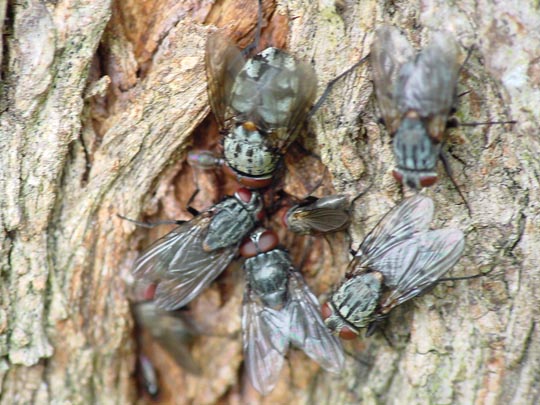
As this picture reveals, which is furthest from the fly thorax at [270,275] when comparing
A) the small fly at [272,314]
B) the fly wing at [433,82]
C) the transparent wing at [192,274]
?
the fly wing at [433,82]

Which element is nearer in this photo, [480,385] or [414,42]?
[414,42]

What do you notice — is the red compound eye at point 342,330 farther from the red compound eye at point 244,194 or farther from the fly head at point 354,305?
the red compound eye at point 244,194

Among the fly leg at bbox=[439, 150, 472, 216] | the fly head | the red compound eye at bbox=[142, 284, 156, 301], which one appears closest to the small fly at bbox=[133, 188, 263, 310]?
the red compound eye at bbox=[142, 284, 156, 301]

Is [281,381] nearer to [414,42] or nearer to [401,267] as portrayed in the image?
[401,267]

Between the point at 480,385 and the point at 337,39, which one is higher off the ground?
the point at 337,39

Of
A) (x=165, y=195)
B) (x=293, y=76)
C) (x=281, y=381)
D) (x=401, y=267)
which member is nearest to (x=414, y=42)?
(x=293, y=76)

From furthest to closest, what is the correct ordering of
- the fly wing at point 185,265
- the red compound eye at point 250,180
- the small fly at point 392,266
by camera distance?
the fly wing at point 185,265
the red compound eye at point 250,180
the small fly at point 392,266

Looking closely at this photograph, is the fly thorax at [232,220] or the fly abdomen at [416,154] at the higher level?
the fly abdomen at [416,154]

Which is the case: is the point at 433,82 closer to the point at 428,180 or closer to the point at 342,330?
the point at 428,180

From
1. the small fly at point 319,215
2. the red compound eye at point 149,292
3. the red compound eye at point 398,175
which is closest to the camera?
the red compound eye at point 398,175
